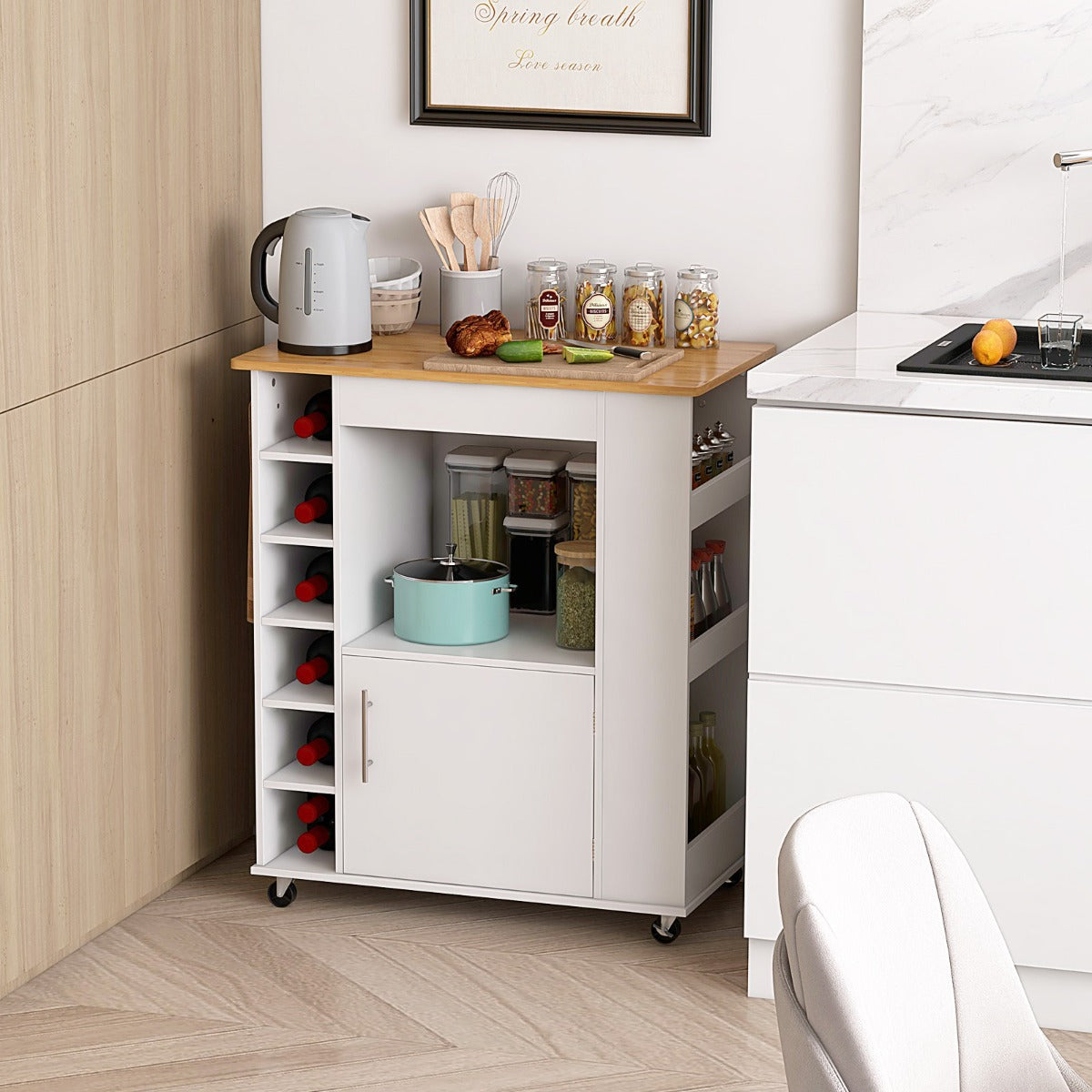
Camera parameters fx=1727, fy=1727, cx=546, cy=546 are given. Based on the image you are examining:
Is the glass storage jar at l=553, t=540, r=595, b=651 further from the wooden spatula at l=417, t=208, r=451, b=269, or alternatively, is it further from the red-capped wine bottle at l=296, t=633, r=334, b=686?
the wooden spatula at l=417, t=208, r=451, b=269

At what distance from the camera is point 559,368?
270cm

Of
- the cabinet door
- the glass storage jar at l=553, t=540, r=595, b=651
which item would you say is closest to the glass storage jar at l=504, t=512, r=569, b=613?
the glass storage jar at l=553, t=540, r=595, b=651

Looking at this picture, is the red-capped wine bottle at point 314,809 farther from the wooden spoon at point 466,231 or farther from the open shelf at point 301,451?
the wooden spoon at point 466,231

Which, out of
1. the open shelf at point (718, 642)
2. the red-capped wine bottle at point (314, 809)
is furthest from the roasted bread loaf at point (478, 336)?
the red-capped wine bottle at point (314, 809)

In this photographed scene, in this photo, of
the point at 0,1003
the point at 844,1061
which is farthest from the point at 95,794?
the point at 844,1061

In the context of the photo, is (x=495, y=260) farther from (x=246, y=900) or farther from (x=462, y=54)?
(x=246, y=900)

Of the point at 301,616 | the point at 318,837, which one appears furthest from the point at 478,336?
the point at 318,837

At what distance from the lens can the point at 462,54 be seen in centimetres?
307

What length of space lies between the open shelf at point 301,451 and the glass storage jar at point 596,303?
0.48 meters

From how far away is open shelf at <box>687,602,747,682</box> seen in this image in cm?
280

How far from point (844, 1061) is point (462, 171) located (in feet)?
7.21

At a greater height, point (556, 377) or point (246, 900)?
point (556, 377)

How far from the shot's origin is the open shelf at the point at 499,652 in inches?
111

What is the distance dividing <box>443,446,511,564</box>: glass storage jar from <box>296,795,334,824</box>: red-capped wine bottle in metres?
0.50
